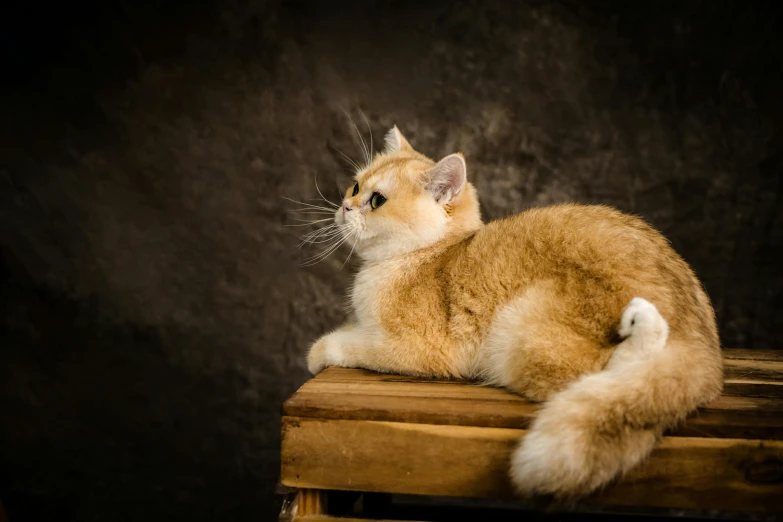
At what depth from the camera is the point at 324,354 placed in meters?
1.89

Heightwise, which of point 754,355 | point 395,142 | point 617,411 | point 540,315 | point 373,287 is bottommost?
point 617,411

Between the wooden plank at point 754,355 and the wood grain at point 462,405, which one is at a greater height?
the wooden plank at point 754,355

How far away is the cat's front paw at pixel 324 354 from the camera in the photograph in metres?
1.88

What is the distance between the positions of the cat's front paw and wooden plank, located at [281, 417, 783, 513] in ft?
1.36

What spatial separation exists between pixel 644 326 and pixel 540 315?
0.24m

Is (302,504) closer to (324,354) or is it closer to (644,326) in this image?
(324,354)

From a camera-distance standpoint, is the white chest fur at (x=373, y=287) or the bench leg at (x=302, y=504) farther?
the white chest fur at (x=373, y=287)

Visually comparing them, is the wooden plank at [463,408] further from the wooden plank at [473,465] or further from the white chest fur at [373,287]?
the white chest fur at [373,287]

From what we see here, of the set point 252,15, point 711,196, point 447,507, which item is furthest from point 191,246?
point 711,196

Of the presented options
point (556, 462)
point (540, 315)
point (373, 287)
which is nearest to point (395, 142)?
point (373, 287)

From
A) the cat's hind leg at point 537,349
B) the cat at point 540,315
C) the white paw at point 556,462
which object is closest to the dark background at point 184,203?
the cat at point 540,315

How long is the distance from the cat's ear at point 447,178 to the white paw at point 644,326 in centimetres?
62

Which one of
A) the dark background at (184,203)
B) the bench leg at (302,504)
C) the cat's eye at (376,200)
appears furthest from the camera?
the dark background at (184,203)

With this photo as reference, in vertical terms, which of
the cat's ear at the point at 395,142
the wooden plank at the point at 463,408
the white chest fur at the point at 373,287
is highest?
the cat's ear at the point at 395,142
